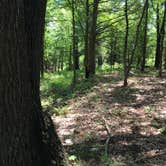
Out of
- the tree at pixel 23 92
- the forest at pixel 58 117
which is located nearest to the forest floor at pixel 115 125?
the forest at pixel 58 117

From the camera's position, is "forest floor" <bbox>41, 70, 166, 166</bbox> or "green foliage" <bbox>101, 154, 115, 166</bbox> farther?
"forest floor" <bbox>41, 70, 166, 166</bbox>

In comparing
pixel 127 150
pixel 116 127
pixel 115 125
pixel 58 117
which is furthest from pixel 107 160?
pixel 58 117

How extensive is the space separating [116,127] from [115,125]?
17 cm

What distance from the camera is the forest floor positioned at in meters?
5.34

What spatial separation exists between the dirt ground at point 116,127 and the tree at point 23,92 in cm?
122

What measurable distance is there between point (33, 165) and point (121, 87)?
29.5 ft

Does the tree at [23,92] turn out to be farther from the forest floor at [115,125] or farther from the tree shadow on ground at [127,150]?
the tree shadow on ground at [127,150]

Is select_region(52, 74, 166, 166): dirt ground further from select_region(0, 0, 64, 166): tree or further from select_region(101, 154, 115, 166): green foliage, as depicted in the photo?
select_region(0, 0, 64, 166): tree

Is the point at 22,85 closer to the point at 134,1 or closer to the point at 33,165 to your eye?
the point at 33,165

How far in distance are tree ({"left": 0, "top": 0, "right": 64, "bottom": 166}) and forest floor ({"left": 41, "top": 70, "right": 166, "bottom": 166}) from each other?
3.98 feet

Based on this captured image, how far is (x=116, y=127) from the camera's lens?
281 inches

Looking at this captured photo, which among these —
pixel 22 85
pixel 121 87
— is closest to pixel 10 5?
pixel 22 85

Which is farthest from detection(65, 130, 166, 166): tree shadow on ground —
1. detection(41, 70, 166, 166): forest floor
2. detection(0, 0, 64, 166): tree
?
detection(0, 0, 64, 166): tree

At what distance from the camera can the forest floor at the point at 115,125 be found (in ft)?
17.5
